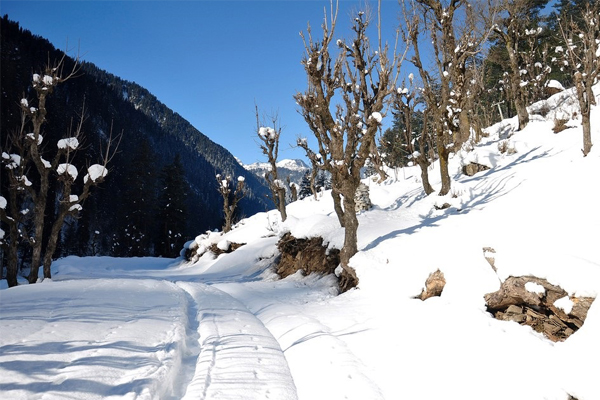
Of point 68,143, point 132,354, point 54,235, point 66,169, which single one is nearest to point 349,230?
point 132,354

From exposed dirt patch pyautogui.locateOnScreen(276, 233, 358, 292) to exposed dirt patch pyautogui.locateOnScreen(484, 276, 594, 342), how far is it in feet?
12.9

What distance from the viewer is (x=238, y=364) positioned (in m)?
3.80

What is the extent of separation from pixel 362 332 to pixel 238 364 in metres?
2.06

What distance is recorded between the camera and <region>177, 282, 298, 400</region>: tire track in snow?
126 inches

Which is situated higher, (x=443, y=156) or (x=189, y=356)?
(x=443, y=156)

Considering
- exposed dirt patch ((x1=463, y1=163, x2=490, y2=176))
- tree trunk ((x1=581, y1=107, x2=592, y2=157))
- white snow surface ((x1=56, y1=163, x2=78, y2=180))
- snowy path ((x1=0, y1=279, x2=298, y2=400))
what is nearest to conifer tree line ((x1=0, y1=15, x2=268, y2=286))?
white snow surface ((x1=56, y1=163, x2=78, y2=180))

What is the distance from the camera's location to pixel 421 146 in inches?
575

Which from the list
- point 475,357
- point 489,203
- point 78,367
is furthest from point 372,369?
point 489,203

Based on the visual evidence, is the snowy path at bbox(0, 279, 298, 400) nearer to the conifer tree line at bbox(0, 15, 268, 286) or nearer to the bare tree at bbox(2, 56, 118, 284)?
the conifer tree line at bbox(0, 15, 268, 286)

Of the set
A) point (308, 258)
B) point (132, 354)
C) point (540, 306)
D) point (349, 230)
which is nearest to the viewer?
point (132, 354)

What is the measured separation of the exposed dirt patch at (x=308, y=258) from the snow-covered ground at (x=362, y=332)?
3.26 feet

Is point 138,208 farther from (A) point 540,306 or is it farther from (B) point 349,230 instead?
(A) point 540,306

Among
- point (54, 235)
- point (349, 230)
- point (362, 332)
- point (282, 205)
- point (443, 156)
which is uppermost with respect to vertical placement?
point (443, 156)

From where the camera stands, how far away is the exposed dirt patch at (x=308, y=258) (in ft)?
33.1
